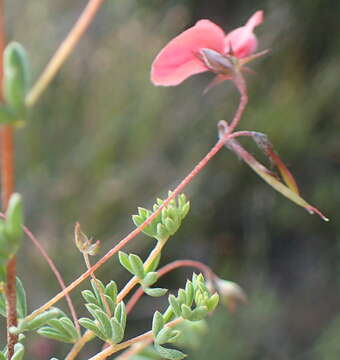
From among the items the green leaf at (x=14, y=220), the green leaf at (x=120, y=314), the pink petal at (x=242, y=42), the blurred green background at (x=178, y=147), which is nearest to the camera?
the green leaf at (x=14, y=220)

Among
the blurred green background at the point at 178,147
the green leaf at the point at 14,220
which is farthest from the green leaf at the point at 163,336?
the blurred green background at the point at 178,147

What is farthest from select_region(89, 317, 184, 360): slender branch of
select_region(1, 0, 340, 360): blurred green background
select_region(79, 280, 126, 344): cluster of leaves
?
select_region(1, 0, 340, 360): blurred green background

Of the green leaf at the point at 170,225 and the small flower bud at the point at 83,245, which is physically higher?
the small flower bud at the point at 83,245

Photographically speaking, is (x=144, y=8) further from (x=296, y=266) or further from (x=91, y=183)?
(x=296, y=266)

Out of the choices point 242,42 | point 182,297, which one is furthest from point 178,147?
point 182,297

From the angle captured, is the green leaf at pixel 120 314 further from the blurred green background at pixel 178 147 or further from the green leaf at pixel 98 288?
the blurred green background at pixel 178 147

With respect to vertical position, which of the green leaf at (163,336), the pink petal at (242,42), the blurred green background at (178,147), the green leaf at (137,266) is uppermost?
the pink petal at (242,42)

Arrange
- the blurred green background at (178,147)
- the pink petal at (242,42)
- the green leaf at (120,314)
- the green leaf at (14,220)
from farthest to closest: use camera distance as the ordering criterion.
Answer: the blurred green background at (178,147), the pink petal at (242,42), the green leaf at (120,314), the green leaf at (14,220)
